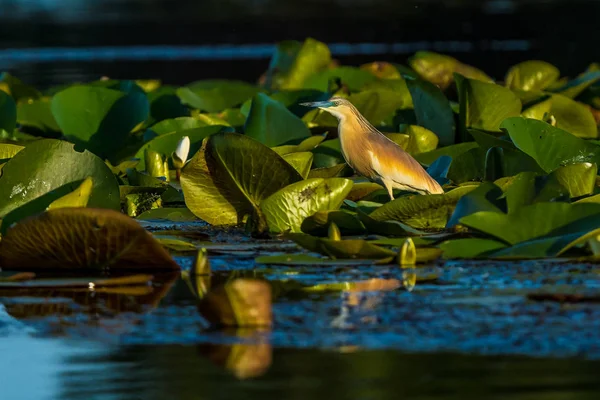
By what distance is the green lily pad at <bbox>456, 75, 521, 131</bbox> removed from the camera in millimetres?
5691

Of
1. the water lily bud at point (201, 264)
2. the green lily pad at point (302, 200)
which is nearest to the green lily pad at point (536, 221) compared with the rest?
the green lily pad at point (302, 200)

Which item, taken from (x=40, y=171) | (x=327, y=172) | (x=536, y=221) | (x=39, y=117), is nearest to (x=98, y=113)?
(x=39, y=117)

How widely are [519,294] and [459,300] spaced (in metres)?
0.19

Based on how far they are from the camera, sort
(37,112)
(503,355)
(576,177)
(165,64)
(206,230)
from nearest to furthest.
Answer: (503,355) < (576,177) < (206,230) < (37,112) < (165,64)

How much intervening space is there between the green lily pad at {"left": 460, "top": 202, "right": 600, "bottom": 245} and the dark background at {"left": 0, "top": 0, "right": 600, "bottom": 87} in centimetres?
825

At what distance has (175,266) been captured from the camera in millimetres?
3922

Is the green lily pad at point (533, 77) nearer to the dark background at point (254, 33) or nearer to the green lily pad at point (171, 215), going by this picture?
the green lily pad at point (171, 215)

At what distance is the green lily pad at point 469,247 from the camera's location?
3.98 metres

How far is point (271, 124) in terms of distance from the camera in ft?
19.0

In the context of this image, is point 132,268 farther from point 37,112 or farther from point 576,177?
point 37,112

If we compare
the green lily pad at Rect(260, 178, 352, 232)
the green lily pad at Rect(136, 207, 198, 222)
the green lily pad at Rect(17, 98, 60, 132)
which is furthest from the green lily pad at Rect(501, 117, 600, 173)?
the green lily pad at Rect(17, 98, 60, 132)

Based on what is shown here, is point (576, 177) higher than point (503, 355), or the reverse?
point (576, 177)

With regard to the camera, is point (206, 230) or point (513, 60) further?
point (513, 60)

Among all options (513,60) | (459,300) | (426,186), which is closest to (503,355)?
(459,300)
